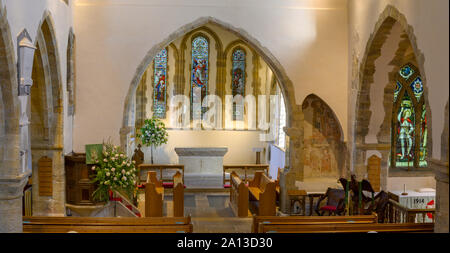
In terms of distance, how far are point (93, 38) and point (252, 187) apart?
488 cm

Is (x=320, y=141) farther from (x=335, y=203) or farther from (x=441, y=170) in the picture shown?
(x=441, y=170)

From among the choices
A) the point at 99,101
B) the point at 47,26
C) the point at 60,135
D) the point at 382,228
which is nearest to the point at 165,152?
the point at 99,101

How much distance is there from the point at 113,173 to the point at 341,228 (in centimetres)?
406

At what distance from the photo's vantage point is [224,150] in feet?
43.9

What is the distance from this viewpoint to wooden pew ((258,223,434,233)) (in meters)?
5.87

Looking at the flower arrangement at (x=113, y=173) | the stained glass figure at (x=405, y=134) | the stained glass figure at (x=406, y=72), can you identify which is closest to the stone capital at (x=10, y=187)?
the flower arrangement at (x=113, y=173)

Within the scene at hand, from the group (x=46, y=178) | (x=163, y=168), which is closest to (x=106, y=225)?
(x=46, y=178)

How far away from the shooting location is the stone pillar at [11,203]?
6.16 m

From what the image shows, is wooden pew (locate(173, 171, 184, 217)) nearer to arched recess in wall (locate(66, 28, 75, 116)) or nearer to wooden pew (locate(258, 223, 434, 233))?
arched recess in wall (locate(66, 28, 75, 116))

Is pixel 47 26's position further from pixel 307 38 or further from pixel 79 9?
pixel 307 38

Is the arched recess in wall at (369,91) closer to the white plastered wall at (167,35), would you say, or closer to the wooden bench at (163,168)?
the white plastered wall at (167,35)

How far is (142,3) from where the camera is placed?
10.4 meters

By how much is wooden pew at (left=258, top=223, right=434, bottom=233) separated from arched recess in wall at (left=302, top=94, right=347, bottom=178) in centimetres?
500

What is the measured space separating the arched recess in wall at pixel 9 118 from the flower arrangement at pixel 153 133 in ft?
26.4
